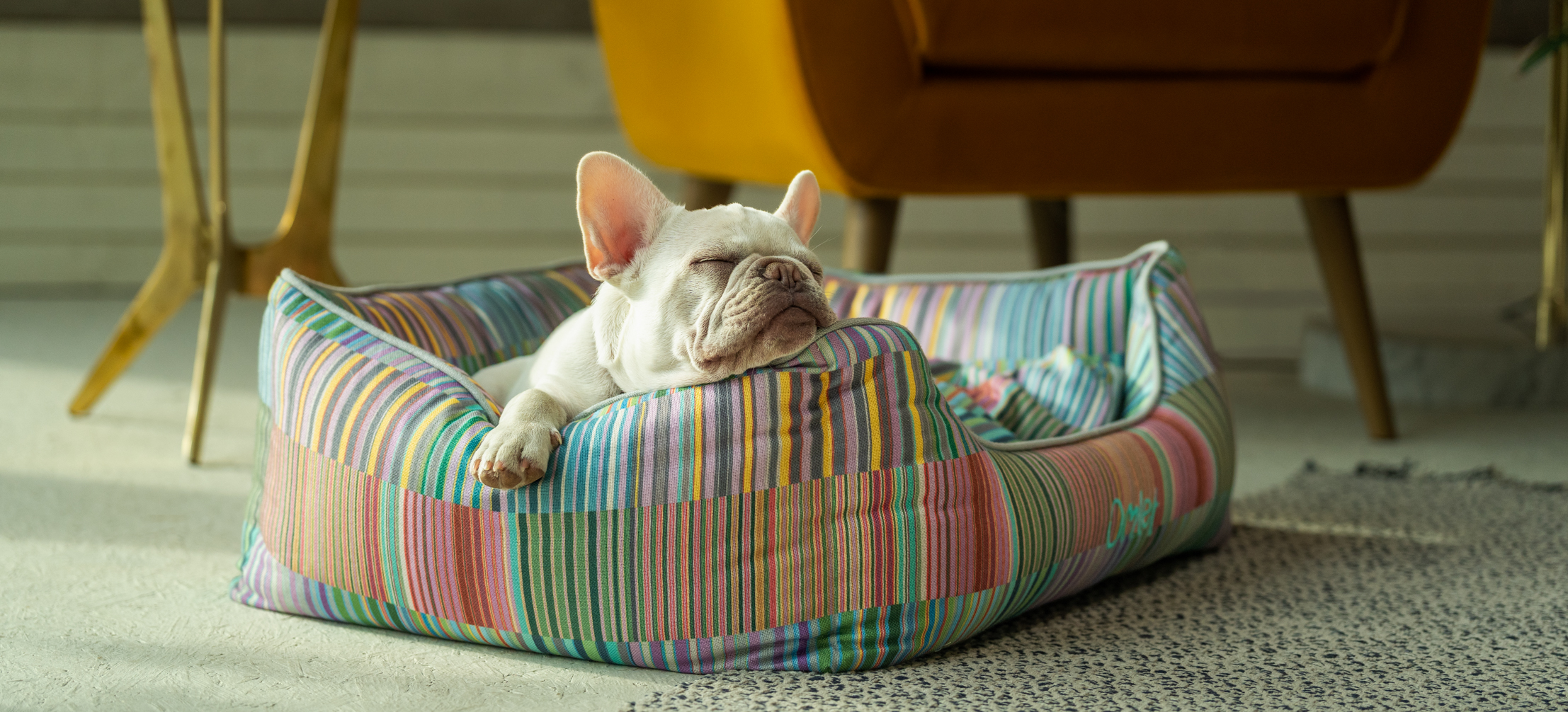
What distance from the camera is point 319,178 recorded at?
192cm

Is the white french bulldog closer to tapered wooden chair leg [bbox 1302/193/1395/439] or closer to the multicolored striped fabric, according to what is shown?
the multicolored striped fabric

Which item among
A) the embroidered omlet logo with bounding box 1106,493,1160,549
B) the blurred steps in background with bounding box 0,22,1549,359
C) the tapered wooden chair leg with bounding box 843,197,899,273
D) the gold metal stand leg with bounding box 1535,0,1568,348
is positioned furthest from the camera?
the blurred steps in background with bounding box 0,22,1549,359

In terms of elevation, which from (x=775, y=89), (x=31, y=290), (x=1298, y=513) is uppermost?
(x=775, y=89)

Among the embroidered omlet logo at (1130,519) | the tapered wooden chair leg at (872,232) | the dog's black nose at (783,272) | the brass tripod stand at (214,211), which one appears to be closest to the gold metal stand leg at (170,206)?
the brass tripod stand at (214,211)

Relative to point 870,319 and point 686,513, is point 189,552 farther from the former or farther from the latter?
point 870,319

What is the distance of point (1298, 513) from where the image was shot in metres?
1.57

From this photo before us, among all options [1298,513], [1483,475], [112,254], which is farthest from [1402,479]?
[112,254]

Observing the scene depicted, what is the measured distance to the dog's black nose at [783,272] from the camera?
0.99 metres

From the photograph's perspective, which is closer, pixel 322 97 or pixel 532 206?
pixel 322 97

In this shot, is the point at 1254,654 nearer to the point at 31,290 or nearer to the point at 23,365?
the point at 23,365

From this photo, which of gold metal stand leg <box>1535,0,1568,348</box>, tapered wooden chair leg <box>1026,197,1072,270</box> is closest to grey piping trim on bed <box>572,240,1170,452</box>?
tapered wooden chair leg <box>1026,197,1072,270</box>

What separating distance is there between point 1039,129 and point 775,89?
14.5 inches

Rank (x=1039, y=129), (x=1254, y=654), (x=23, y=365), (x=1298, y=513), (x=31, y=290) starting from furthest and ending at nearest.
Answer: (x=31, y=290), (x=23, y=365), (x=1039, y=129), (x=1298, y=513), (x=1254, y=654)

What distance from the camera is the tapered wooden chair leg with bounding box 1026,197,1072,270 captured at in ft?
6.95
